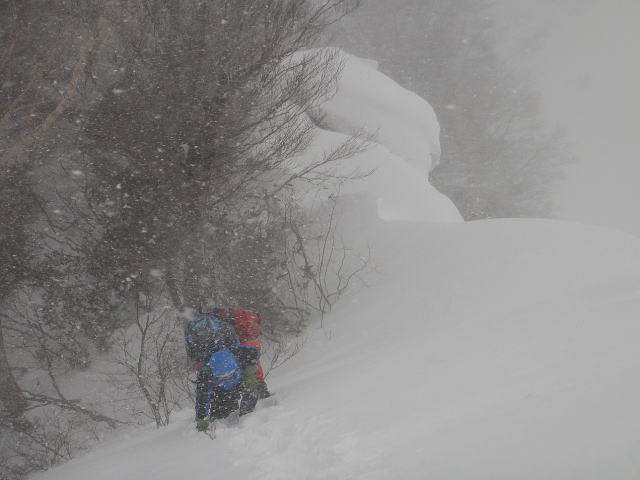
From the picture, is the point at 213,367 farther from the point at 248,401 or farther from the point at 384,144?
the point at 384,144

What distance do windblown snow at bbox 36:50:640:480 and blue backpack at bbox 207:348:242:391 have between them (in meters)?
0.36

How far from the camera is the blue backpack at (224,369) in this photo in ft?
11.2

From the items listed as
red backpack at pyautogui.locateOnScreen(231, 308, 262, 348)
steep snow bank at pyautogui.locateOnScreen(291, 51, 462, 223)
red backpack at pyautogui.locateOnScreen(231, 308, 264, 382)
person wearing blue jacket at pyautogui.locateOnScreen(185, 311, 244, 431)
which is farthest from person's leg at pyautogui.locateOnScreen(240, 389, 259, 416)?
steep snow bank at pyautogui.locateOnScreen(291, 51, 462, 223)

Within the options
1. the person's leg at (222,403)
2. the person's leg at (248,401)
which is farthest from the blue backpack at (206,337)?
the person's leg at (248,401)

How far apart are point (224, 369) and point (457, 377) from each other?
200 cm

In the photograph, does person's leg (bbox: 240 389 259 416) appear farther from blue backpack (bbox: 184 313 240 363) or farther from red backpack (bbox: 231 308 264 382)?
blue backpack (bbox: 184 313 240 363)

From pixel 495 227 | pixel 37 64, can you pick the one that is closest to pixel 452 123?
pixel 495 227

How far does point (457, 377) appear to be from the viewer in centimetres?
273

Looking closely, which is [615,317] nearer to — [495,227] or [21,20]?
[495,227]

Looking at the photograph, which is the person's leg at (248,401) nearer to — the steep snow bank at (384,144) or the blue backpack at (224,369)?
the blue backpack at (224,369)

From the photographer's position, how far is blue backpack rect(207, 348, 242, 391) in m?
3.42

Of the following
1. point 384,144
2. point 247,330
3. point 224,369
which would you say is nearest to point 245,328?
point 247,330

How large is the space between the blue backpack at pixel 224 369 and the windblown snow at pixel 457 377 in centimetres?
36

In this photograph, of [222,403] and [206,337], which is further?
[222,403]
